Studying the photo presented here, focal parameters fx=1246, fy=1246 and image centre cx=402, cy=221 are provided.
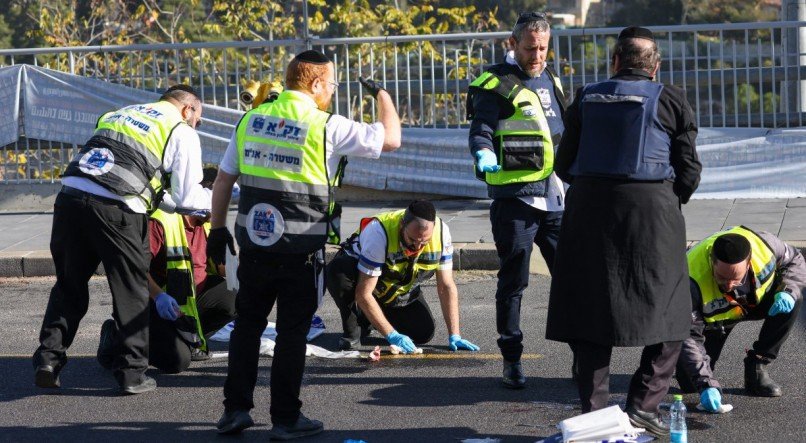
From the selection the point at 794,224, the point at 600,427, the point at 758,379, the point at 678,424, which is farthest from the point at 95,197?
the point at 794,224

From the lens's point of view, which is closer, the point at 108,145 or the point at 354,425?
the point at 354,425

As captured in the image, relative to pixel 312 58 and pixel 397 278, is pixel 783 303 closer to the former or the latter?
pixel 397 278

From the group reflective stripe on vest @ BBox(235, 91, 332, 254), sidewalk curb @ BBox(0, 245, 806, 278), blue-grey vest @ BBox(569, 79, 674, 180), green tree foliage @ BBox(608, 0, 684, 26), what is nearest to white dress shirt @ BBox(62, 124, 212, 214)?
reflective stripe on vest @ BBox(235, 91, 332, 254)

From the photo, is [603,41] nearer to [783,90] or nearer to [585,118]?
[783,90]

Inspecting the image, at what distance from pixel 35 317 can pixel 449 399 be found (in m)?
3.40

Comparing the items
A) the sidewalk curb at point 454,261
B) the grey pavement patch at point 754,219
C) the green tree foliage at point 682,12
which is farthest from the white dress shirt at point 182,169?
the green tree foliage at point 682,12

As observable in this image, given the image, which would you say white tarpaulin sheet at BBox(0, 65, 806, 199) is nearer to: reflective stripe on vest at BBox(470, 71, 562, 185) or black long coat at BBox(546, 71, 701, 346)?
reflective stripe on vest at BBox(470, 71, 562, 185)

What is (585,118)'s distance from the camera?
484cm

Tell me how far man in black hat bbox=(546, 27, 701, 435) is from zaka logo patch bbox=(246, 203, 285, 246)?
1.13 m

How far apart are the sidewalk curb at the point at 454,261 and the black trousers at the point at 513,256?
3105mm

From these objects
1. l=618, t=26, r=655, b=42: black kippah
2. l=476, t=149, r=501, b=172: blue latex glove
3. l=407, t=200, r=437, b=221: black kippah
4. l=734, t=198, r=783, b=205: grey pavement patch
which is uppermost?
l=618, t=26, r=655, b=42: black kippah

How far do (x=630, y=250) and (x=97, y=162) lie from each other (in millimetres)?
2582

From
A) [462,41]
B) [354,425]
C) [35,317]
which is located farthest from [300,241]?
[462,41]

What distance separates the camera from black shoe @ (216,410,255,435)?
5199mm
